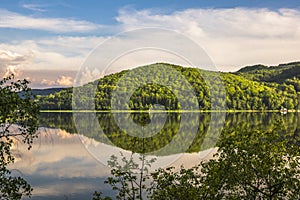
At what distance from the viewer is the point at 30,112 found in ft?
28.8

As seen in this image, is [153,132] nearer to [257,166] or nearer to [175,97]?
[257,166]

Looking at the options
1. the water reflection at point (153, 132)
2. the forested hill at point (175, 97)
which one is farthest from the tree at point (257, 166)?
the forested hill at point (175, 97)

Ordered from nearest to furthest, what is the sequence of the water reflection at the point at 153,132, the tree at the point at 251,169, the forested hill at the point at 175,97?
1. the tree at the point at 251,169
2. the water reflection at the point at 153,132
3. the forested hill at the point at 175,97

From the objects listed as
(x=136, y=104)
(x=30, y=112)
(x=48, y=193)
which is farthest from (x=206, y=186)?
(x=136, y=104)

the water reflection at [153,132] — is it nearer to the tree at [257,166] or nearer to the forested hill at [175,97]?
the tree at [257,166]

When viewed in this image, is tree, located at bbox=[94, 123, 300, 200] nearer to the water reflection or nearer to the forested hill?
the water reflection

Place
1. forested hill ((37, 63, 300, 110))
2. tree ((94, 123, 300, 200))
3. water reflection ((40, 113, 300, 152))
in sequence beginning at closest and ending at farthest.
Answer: tree ((94, 123, 300, 200))
water reflection ((40, 113, 300, 152))
forested hill ((37, 63, 300, 110))

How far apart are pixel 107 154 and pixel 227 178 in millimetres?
24585

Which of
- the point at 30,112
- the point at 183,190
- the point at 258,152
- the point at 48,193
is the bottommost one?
the point at 48,193

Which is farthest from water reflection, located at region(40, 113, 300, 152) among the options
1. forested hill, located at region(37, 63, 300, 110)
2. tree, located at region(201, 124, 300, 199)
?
forested hill, located at region(37, 63, 300, 110)

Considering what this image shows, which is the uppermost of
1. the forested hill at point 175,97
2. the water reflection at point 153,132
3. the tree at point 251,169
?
the forested hill at point 175,97

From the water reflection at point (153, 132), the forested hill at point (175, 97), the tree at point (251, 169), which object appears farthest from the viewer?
the forested hill at point (175, 97)

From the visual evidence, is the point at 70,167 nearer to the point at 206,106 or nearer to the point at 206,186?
the point at 206,186

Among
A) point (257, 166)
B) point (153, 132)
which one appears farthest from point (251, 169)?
point (153, 132)
